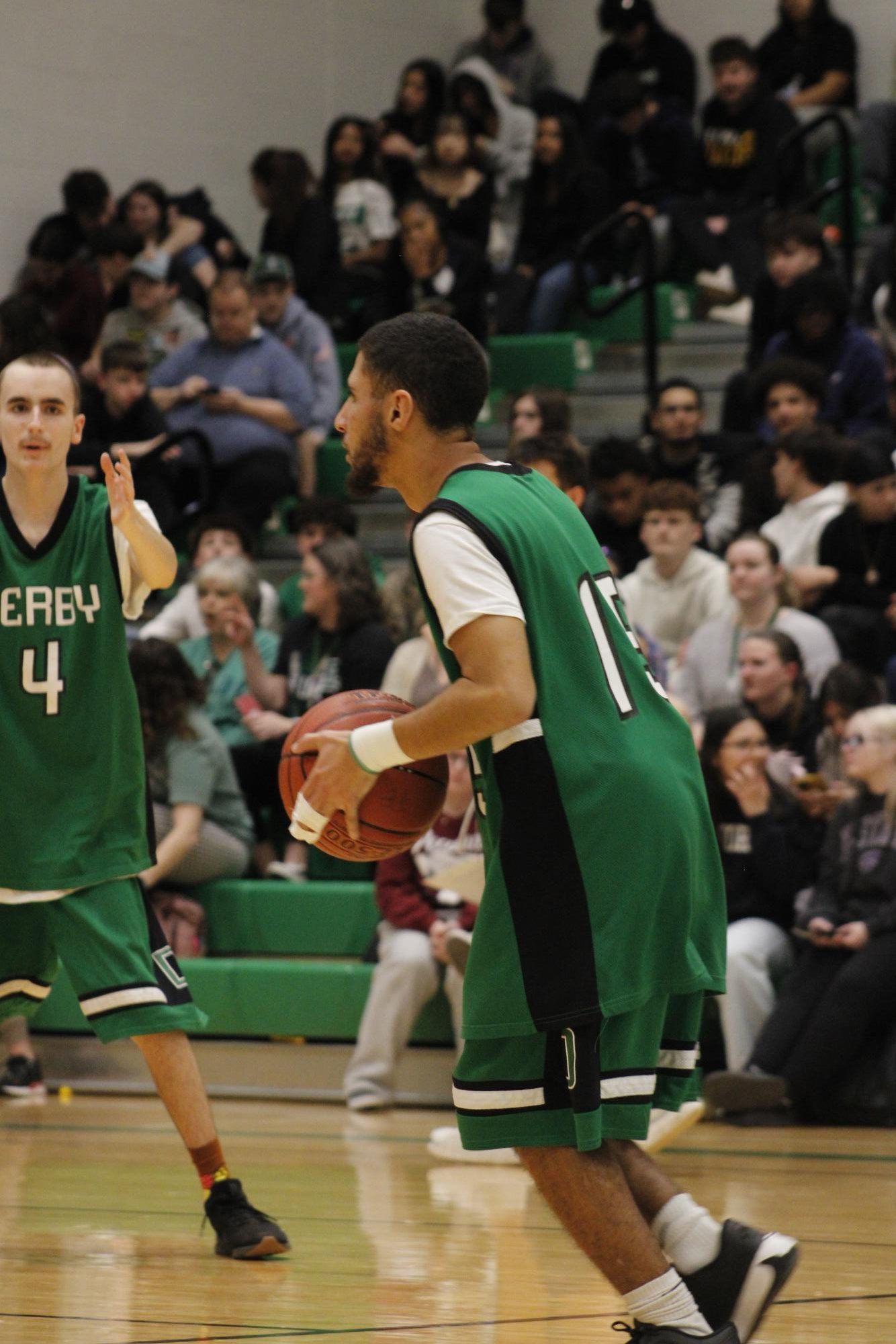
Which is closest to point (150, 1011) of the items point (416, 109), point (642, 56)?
point (416, 109)

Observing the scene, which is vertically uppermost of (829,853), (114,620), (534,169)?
(534,169)

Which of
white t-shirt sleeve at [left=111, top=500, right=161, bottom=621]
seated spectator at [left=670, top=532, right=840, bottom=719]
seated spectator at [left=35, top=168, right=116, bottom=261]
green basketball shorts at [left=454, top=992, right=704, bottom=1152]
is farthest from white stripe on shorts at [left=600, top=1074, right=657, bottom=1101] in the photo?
seated spectator at [left=35, top=168, right=116, bottom=261]

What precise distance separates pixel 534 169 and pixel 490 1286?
9058mm

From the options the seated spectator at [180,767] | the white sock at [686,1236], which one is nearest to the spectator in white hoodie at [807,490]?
the seated spectator at [180,767]

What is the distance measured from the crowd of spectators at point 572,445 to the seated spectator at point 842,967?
10 mm

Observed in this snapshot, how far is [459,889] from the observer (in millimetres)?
5441

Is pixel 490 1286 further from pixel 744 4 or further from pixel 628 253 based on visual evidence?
pixel 744 4

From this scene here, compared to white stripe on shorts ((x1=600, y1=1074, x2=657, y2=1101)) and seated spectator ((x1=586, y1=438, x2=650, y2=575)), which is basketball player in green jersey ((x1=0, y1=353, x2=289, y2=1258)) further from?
seated spectator ((x1=586, y1=438, x2=650, y2=575))

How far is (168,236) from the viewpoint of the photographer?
464 inches

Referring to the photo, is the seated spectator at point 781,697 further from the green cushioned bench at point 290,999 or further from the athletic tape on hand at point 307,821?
the athletic tape on hand at point 307,821

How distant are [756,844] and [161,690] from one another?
2.19 meters

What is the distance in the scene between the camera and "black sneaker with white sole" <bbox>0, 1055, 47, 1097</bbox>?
7.00 m

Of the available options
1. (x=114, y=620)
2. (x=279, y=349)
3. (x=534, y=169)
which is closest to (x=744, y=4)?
(x=534, y=169)

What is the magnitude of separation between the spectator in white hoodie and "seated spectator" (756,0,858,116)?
4591mm
